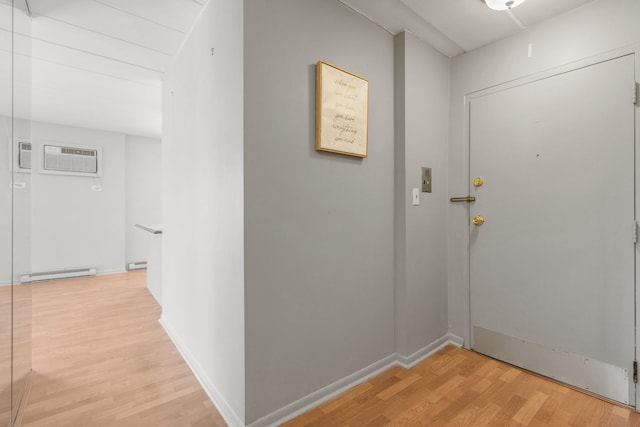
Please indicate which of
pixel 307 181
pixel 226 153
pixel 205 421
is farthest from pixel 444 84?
pixel 205 421

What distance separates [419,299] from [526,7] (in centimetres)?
211

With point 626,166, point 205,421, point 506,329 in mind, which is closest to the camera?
point 205,421

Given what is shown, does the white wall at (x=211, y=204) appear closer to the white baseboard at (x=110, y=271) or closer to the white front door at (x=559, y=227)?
the white front door at (x=559, y=227)

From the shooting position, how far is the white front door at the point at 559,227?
177 cm

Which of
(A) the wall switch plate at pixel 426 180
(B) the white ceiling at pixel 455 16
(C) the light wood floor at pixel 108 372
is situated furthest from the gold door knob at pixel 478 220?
(C) the light wood floor at pixel 108 372

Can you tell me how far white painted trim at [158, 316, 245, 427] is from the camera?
1564 mm

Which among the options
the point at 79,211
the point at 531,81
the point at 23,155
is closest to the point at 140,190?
the point at 79,211

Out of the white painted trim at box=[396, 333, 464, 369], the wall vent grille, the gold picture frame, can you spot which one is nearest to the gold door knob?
the white painted trim at box=[396, 333, 464, 369]

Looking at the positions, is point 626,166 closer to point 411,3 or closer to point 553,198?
point 553,198

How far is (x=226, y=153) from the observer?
5.35 feet

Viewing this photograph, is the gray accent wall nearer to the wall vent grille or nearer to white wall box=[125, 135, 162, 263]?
the wall vent grille

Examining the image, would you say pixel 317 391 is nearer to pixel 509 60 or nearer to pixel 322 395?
pixel 322 395

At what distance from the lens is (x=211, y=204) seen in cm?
182

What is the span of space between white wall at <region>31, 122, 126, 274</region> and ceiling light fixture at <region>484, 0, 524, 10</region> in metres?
5.78
